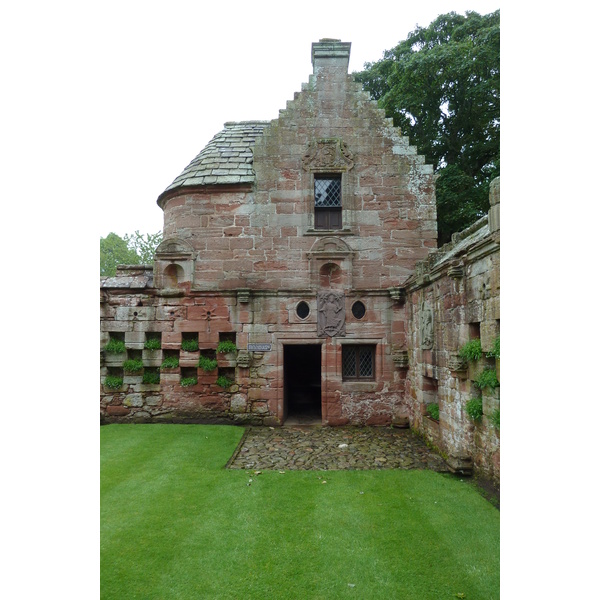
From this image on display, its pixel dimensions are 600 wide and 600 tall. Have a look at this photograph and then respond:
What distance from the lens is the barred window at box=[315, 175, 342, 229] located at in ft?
31.8

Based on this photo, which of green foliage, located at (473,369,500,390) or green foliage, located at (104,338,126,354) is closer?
green foliage, located at (473,369,500,390)

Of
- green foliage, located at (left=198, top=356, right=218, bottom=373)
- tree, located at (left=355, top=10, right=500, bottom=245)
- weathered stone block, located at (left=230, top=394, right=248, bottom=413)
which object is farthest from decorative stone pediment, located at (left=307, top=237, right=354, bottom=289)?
tree, located at (left=355, top=10, right=500, bottom=245)

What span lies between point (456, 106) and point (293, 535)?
16320 mm

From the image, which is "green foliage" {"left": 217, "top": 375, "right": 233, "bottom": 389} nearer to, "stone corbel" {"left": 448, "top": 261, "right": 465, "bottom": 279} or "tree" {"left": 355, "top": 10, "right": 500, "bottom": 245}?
"stone corbel" {"left": 448, "top": 261, "right": 465, "bottom": 279}

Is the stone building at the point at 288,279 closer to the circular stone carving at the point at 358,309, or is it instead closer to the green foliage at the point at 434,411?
the circular stone carving at the point at 358,309

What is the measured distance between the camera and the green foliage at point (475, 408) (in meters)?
5.15

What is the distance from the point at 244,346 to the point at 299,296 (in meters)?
1.87

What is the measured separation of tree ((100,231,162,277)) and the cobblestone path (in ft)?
106

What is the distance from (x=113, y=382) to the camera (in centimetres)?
923

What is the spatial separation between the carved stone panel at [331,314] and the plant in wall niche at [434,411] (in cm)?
277

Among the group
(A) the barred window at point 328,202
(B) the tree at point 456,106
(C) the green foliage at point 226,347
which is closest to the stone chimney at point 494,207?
(A) the barred window at point 328,202

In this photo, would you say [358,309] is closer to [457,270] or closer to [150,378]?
[457,270]

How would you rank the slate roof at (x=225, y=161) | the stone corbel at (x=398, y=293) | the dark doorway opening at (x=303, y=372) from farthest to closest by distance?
the dark doorway opening at (x=303, y=372)
the slate roof at (x=225, y=161)
the stone corbel at (x=398, y=293)

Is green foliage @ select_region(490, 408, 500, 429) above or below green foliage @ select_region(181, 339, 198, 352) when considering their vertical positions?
below
